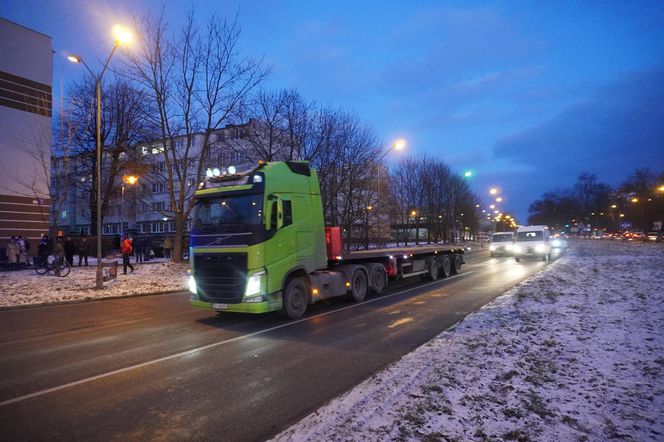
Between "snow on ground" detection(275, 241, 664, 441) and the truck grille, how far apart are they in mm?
4040

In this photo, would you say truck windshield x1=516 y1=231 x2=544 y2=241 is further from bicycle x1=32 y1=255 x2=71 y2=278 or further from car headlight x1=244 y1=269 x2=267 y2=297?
A: bicycle x1=32 y1=255 x2=71 y2=278

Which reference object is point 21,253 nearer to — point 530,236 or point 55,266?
point 55,266

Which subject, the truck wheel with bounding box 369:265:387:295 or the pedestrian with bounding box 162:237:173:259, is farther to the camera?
the pedestrian with bounding box 162:237:173:259

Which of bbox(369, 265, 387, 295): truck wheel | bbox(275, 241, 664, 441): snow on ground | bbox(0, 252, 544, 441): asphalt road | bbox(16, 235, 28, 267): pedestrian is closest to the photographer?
bbox(275, 241, 664, 441): snow on ground

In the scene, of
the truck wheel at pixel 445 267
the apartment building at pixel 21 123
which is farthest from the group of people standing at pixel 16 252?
the truck wheel at pixel 445 267

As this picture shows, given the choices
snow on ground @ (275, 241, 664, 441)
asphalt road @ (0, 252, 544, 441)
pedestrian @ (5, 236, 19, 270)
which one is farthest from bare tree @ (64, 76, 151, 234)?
snow on ground @ (275, 241, 664, 441)

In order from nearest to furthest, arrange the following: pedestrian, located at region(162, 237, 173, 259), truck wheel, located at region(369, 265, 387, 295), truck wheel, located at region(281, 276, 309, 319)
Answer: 1. truck wheel, located at region(281, 276, 309, 319)
2. truck wheel, located at region(369, 265, 387, 295)
3. pedestrian, located at region(162, 237, 173, 259)

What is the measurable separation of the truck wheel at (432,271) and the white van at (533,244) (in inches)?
542

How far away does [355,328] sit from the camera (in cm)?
897

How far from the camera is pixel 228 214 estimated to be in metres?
9.38

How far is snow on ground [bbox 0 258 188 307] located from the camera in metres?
13.9

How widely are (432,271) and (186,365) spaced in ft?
45.2

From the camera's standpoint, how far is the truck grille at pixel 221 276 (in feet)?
29.3

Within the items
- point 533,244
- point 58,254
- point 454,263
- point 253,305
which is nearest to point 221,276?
point 253,305
